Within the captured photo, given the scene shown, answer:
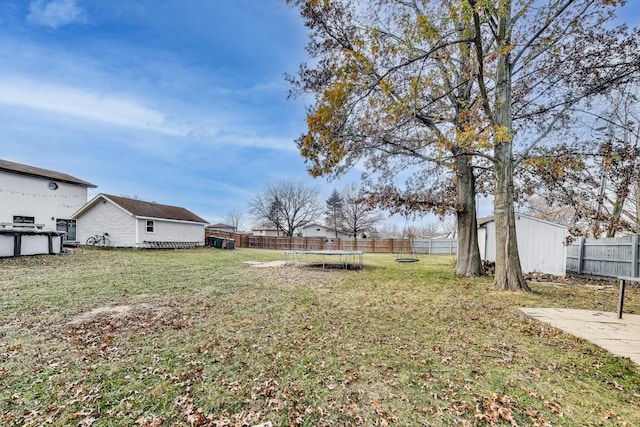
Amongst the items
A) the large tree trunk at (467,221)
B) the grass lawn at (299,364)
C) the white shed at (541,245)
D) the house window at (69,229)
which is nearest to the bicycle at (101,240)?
the house window at (69,229)

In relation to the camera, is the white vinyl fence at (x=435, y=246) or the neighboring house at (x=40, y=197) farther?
the white vinyl fence at (x=435, y=246)

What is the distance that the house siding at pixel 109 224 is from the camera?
Result: 60.0ft

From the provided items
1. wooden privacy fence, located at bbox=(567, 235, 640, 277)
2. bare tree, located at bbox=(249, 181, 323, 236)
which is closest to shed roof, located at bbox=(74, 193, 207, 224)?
bare tree, located at bbox=(249, 181, 323, 236)

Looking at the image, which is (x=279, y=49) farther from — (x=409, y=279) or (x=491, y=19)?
(x=409, y=279)

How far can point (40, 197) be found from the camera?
17547 millimetres

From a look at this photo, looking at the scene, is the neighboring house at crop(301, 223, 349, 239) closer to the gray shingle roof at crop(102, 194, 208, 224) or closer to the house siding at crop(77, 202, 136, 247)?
the gray shingle roof at crop(102, 194, 208, 224)

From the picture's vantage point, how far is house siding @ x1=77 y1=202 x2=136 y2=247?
1830 centimetres

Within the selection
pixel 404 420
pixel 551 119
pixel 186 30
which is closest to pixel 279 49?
pixel 186 30

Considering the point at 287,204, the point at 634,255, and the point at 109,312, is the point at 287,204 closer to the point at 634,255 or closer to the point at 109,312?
the point at 634,255

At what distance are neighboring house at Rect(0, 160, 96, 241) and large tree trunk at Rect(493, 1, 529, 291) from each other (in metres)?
20.7

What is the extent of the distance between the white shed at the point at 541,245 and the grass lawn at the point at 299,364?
4.78 meters

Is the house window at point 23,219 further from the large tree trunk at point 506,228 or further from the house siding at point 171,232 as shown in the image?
the large tree trunk at point 506,228

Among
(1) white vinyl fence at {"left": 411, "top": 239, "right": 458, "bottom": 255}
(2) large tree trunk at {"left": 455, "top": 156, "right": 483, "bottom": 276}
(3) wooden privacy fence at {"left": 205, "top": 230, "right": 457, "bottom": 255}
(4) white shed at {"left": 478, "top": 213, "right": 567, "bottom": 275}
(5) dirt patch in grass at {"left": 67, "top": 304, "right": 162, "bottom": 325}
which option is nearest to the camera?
(5) dirt patch in grass at {"left": 67, "top": 304, "right": 162, "bottom": 325}

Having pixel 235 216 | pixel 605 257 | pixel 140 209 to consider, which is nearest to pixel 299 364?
pixel 605 257
